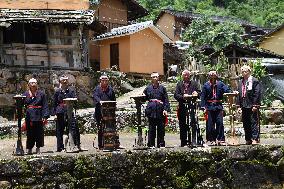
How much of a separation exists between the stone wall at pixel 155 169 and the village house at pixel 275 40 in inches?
981

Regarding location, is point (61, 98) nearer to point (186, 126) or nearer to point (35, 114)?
point (35, 114)

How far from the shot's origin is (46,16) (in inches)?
830

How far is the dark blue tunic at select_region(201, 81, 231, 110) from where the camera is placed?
32.8ft

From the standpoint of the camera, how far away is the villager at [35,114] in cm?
959

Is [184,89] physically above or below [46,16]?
below

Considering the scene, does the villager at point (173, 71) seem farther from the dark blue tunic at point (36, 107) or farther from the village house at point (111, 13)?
the dark blue tunic at point (36, 107)

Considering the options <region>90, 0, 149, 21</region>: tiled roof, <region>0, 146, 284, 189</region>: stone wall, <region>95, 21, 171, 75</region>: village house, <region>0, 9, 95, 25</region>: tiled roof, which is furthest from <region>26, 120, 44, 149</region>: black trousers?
<region>90, 0, 149, 21</region>: tiled roof

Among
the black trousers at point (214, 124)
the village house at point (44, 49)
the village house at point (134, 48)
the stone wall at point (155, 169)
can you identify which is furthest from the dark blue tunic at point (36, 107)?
the village house at point (134, 48)

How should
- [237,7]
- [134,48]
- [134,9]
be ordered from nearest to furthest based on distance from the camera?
1. [134,48]
2. [134,9]
3. [237,7]

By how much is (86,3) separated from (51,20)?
5302 millimetres

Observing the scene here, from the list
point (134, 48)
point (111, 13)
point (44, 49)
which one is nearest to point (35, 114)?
point (44, 49)

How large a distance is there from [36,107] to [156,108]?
255 centimetres

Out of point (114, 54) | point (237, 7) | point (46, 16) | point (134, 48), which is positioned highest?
point (237, 7)

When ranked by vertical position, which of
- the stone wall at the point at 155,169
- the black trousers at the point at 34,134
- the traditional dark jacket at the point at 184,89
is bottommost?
the stone wall at the point at 155,169
